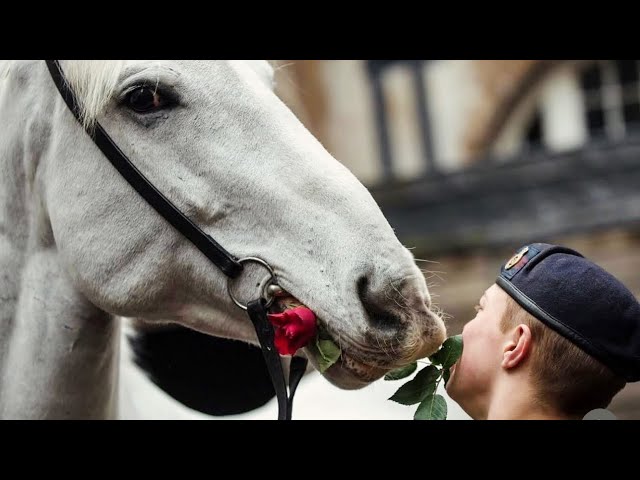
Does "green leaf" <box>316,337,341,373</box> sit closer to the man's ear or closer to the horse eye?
the man's ear

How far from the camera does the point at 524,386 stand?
1490mm

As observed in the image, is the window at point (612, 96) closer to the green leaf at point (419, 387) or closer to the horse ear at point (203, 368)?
the horse ear at point (203, 368)

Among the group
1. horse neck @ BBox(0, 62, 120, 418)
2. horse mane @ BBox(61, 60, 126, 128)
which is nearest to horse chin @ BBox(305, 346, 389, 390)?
horse neck @ BBox(0, 62, 120, 418)

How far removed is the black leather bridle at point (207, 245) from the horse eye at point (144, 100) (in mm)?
80

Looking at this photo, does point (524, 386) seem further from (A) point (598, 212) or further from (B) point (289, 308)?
(A) point (598, 212)

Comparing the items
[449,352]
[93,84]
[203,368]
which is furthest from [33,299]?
[449,352]

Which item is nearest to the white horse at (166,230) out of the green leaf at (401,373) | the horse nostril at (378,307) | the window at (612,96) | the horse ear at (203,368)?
the horse nostril at (378,307)

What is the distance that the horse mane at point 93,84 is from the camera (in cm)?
163

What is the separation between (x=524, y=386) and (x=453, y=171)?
4892 mm

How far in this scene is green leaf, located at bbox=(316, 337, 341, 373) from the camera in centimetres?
152

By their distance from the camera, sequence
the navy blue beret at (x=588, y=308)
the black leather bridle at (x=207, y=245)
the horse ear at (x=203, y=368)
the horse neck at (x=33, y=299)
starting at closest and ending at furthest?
the navy blue beret at (x=588, y=308) < the black leather bridle at (x=207, y=245) < the horse neck at (x=33, y=299) < the horse ear at (x=203, y=368)

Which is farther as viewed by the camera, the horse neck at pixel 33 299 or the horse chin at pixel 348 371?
the horse neck at pixel 33 299
